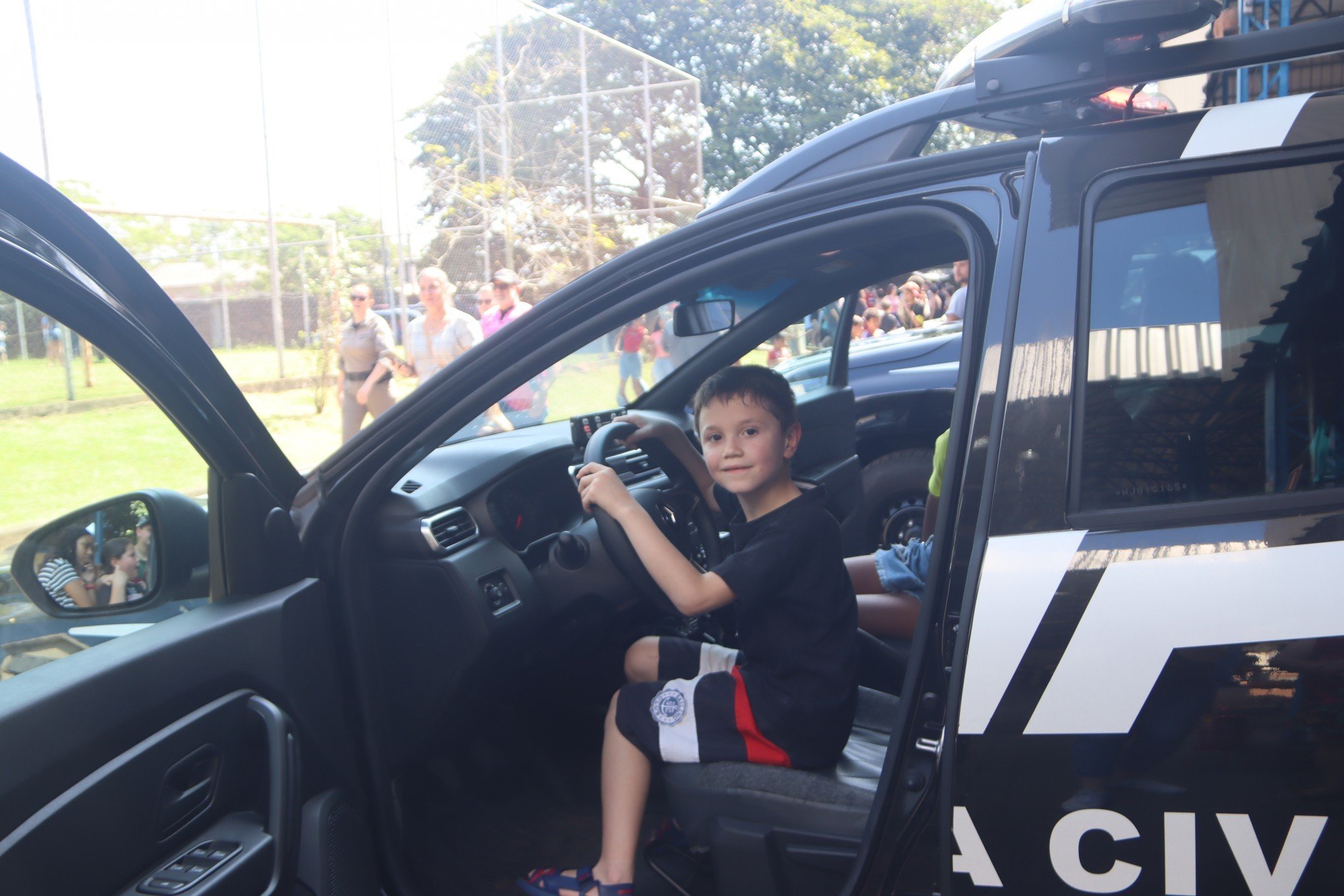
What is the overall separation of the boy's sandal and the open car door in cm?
34

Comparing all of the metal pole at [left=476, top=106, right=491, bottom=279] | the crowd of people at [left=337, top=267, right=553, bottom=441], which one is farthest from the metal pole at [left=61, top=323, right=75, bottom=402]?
the metal pole at [left=476, top=106, right=491, bottom=279]

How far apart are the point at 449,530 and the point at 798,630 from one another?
76 centimetres

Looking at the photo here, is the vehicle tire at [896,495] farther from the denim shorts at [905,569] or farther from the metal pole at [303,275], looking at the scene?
the metal pole at [303,275]

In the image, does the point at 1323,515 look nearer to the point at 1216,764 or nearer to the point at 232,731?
the point at 1216,764

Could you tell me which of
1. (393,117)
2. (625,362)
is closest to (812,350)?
(625,362)

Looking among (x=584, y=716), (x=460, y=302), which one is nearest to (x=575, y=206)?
(x=460, y=302)

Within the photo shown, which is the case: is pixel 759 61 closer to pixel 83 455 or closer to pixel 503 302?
pixel 503 302

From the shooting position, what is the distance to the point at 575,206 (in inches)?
460

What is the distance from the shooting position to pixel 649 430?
8.76ft

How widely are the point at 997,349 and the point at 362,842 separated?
4.42 feet

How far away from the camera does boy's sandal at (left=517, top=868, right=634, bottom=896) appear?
77.4 inches

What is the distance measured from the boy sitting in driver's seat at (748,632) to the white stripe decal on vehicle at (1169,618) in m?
0.66

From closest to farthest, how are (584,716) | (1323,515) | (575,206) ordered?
(1323,515), (584,716), (575,206)

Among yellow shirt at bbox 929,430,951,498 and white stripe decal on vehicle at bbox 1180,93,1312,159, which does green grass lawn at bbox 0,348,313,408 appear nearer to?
white stripe decal on vehicle at bbox 1180,93,1312,159
